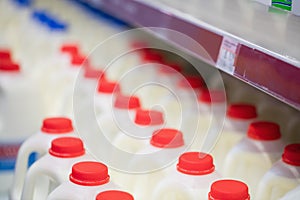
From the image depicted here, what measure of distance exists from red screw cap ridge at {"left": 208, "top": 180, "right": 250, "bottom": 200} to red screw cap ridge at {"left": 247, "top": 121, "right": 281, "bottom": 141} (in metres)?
0.24

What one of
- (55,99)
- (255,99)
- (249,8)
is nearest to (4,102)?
(55,99)

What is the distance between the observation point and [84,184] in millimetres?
1139

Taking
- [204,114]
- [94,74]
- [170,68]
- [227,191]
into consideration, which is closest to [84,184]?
[227,191]

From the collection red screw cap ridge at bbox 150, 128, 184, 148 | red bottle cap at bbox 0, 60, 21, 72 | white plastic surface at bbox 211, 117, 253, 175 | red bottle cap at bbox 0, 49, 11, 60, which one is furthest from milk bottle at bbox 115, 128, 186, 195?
red bottle cap at bbox 0, 49, 11, 60

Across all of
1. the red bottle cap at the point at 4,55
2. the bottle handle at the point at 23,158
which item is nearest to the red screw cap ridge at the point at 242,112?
the bottle handle at the point at 23,158

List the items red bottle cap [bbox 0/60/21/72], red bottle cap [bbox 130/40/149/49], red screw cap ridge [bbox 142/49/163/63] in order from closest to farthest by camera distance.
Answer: red bottle cap [bbox 0/60/21/72]
red screw cap ridge [bbox 142/49/163/63]
red bottle cap [bbox 130/40/149/49]

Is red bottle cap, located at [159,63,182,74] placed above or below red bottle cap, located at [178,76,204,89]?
below

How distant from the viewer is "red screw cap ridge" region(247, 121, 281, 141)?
1.28 metres

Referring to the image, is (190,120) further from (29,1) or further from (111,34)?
(29,1)

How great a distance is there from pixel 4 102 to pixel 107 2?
41cm

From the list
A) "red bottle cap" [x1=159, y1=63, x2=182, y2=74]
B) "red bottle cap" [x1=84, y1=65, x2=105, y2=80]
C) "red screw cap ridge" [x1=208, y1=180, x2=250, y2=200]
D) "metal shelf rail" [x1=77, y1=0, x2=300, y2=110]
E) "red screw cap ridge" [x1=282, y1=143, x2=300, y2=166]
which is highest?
"metal shelf rail" [x1=77, y1=0, x2=300, y2=110]

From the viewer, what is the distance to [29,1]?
127 inches

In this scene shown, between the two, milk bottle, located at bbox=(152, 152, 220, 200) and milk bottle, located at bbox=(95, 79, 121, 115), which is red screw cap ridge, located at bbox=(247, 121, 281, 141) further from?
milk bottle, located at bbox=(95, 79, 121, 115)

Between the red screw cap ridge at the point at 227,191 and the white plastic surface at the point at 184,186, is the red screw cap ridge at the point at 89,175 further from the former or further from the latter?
the red screw cap ridge at the point at 227,191
